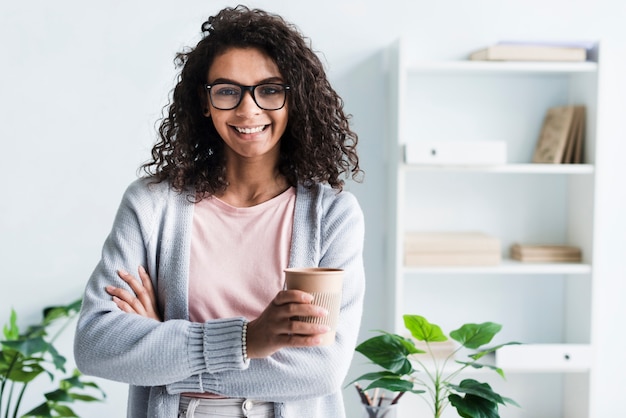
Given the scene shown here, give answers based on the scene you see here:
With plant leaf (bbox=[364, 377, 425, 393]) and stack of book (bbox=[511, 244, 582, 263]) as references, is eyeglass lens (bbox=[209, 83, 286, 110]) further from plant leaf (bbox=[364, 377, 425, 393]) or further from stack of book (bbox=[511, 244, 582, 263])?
stack of book (bbox=[511, 244, 582, 263])

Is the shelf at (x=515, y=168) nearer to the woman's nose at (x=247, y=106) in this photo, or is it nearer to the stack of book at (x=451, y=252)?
the stack of book at (x=451, y=252)

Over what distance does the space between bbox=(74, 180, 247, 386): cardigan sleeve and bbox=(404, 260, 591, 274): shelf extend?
1351 mm

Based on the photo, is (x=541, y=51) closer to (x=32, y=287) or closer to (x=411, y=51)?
(x=411, y=51)

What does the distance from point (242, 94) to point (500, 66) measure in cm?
147

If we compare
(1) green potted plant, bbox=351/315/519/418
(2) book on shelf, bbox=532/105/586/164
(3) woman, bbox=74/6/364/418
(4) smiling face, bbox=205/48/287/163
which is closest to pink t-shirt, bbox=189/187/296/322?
(3) woman, bbox=74/6/364/418

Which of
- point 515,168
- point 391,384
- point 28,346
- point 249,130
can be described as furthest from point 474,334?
point 28,346

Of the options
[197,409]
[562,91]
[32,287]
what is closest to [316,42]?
[562,91]

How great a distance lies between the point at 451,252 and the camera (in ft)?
8.68

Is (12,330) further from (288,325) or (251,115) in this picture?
(288,325)

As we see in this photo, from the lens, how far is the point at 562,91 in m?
2.88

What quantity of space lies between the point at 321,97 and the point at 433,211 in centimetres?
150

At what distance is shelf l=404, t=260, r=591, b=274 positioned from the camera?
2.64m

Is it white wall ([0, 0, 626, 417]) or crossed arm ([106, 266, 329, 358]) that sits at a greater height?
white wall ([0, 0, 626, 417])

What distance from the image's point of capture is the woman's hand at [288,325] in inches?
44.4
